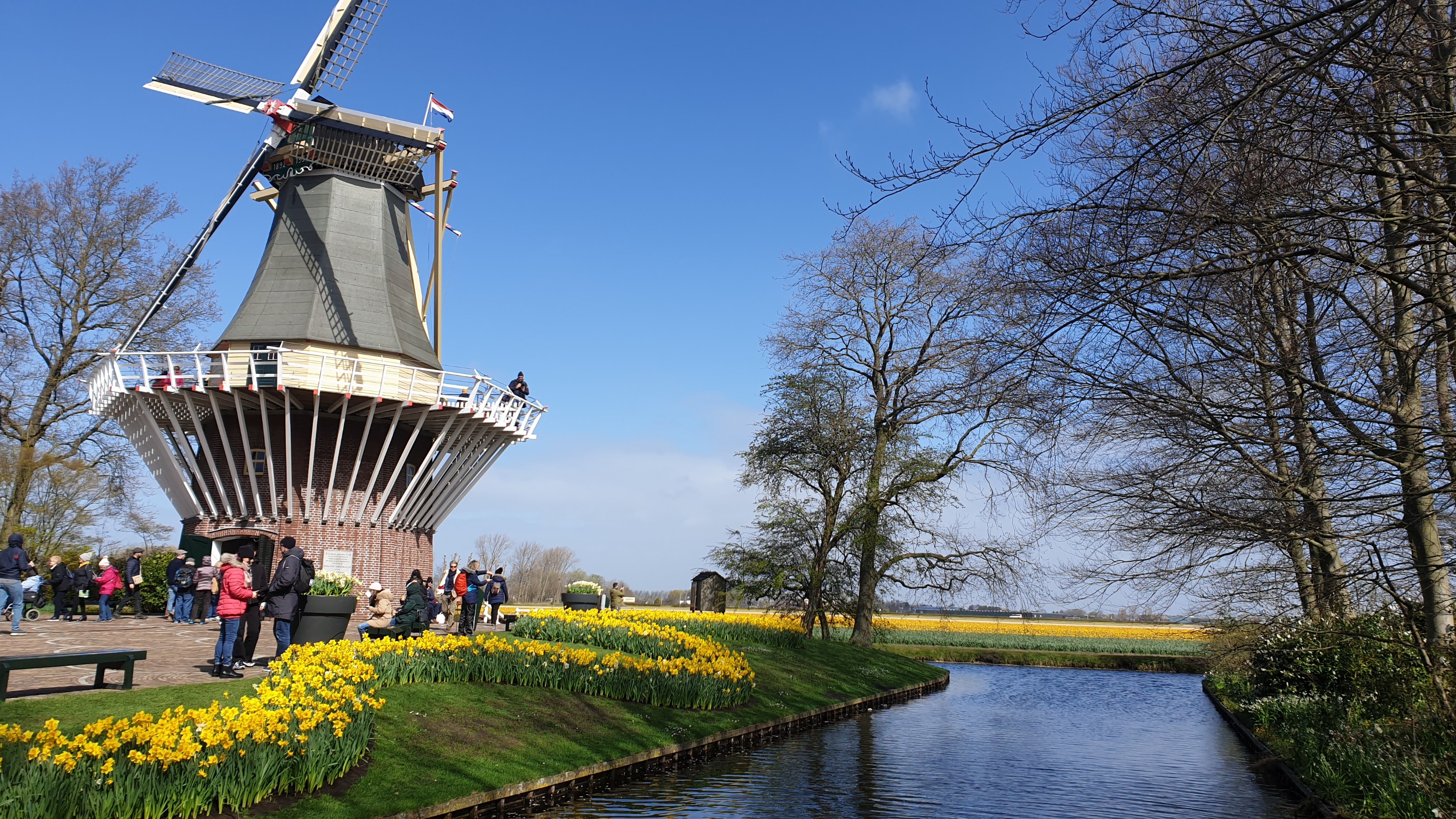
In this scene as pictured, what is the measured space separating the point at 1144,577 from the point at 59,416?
2905cm

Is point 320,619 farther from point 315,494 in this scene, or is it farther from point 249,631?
point 315,494

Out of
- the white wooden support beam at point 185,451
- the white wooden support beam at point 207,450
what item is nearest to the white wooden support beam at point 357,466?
the white wooden support beam at point 207,450

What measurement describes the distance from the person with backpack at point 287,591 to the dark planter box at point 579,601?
12454mm

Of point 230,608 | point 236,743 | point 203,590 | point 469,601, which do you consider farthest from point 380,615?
point 236,743

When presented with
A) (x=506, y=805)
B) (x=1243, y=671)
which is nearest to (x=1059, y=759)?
(x=1243, y=671)

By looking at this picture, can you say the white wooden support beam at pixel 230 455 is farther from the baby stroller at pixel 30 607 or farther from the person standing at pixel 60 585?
the baby stroller at pixel 30 607

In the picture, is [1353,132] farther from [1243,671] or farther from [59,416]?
[59,416]

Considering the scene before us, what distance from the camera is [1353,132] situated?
4.89 meters

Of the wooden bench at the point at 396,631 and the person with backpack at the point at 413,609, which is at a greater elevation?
the person with backpack at the point at 413,609

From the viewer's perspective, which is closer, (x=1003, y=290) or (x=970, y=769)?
(x=1003, y=290)

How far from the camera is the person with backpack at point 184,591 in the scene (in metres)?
20.0

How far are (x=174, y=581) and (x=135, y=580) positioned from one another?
0.72 meters

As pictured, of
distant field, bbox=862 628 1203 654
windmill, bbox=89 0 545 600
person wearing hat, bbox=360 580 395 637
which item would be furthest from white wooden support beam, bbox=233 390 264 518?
distant field, bbox=862 628 1203 654

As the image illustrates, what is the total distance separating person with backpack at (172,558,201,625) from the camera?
1995cm
